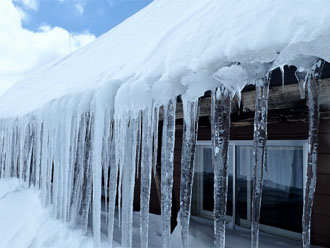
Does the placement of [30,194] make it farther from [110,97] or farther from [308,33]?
[308,33]

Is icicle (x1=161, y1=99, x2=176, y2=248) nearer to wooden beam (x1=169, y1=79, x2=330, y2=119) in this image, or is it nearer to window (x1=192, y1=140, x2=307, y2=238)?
wooden beam (x1=169, y1=79, x2=330, y2=119)

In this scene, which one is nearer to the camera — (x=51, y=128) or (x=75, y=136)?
→ (x=75, y=136)

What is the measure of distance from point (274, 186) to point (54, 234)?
2.32 m

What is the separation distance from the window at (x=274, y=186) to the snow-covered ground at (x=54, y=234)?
0.57 feet

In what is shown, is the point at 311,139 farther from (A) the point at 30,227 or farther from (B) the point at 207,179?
(A) the point at 30,227

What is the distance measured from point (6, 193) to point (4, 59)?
46.6m

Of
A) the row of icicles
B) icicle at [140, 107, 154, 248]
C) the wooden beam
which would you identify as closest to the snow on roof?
the row of icicles

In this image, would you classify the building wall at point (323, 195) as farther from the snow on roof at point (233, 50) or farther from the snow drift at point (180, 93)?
the snow on roof at point (233, 50)

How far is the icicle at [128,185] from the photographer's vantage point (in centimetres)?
210

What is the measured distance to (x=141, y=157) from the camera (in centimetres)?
221

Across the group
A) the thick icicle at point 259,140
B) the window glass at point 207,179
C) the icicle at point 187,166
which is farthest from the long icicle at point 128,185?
the window glass at point 207,179

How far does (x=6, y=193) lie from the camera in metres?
4.23

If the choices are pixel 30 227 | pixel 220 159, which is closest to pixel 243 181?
pixel 220 159

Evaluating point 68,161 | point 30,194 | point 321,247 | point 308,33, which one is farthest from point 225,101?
point 30,194
